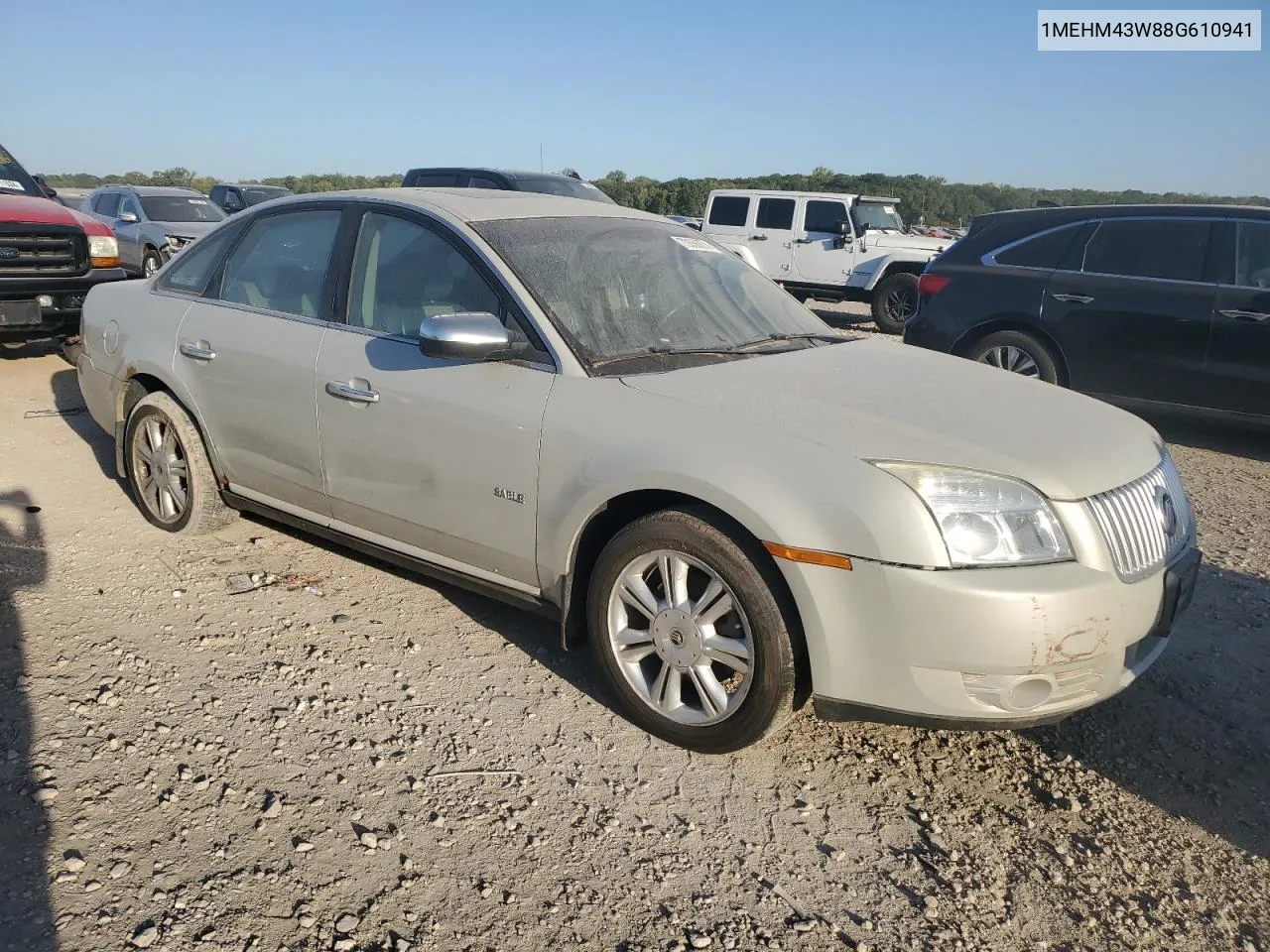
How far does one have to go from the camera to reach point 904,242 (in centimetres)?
1453

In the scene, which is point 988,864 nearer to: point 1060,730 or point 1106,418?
point 1060,730

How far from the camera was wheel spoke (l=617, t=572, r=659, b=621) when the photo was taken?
3.05 metres

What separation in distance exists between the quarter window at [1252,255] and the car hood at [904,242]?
7828 mm

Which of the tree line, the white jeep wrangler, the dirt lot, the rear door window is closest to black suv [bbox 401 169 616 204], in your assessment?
the white jeep wrangler

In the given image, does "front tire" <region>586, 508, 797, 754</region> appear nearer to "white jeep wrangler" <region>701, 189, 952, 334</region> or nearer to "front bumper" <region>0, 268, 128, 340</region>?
"front bumper" <region>0, 268, 128, 340</region>

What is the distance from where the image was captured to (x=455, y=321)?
126 inches

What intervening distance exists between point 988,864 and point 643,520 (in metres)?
1.32

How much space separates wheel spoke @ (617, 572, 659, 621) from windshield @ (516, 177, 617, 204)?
10.1m

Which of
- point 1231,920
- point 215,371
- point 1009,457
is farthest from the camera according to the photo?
point 215,371

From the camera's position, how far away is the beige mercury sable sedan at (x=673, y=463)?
104 inches

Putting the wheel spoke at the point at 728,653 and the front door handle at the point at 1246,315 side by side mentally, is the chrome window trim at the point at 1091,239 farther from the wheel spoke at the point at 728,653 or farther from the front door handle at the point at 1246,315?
the wheel spoke at the point at 728,653

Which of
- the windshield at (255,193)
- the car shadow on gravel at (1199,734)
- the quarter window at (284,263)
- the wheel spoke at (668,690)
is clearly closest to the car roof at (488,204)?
the quarter window at (284,263)

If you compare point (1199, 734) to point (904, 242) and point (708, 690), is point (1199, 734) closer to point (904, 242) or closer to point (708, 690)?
point (708, 690)

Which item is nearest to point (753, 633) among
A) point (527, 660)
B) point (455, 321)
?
point (527, 660)
